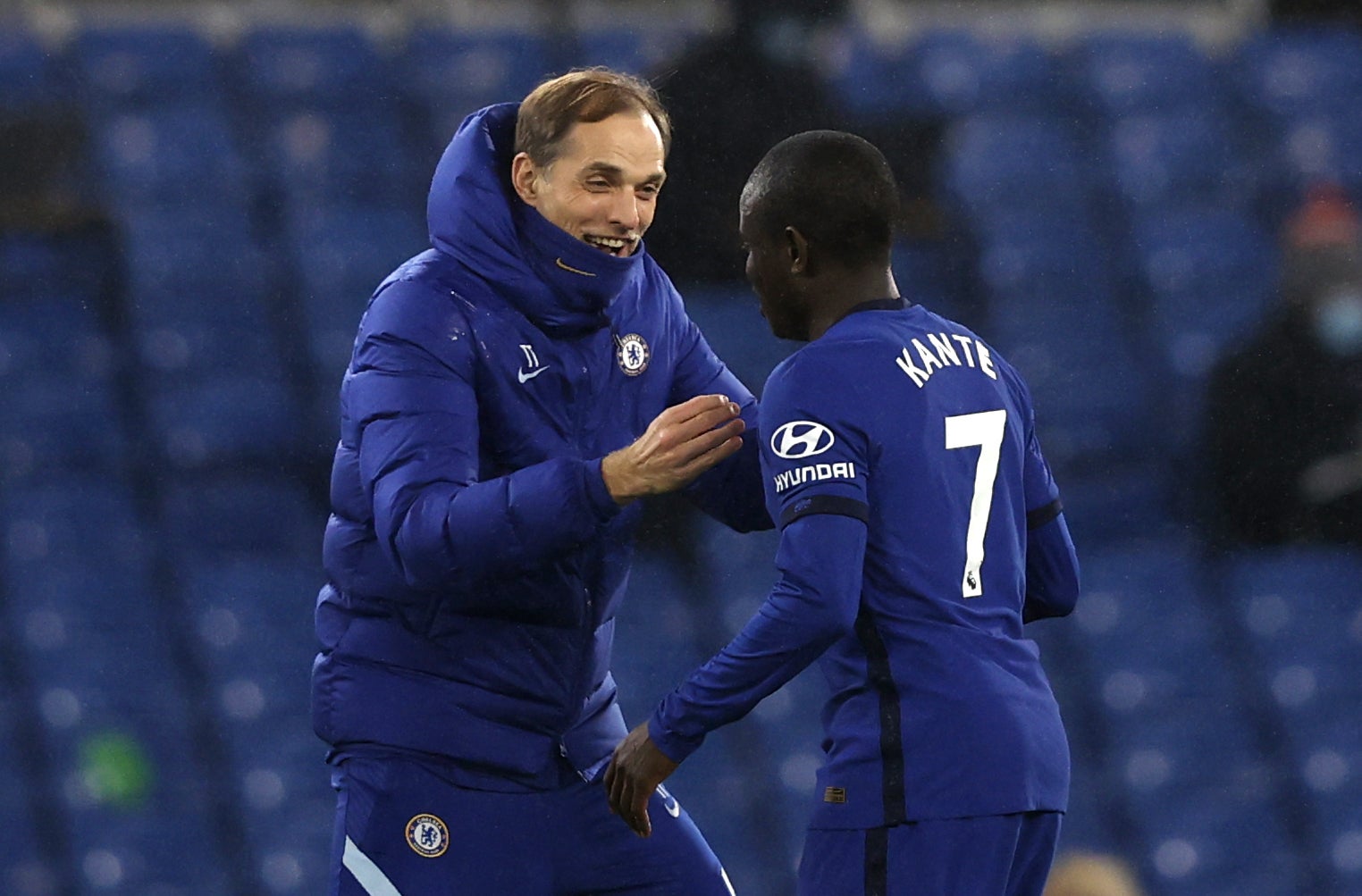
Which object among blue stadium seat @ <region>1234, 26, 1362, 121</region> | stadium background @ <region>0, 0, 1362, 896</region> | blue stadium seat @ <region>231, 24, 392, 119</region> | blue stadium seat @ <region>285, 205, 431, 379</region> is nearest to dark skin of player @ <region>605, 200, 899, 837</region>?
stadium background @ <region>0, 0, 1362, 896</region>

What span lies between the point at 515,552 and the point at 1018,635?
555 millimetres

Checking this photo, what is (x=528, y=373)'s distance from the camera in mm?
2119

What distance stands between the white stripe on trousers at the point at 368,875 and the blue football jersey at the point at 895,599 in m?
0.42

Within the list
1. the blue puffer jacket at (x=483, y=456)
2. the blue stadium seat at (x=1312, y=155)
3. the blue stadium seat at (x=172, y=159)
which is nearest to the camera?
the blue puffer jacket at (x=483, y=456)

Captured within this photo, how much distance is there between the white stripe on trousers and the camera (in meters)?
2.09

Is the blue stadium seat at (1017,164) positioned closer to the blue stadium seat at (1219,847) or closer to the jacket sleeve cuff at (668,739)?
the blue stadium seat at (1219,847)

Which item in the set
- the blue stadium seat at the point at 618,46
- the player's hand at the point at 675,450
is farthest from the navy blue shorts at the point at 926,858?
the blue stadium seat at the point at 618,46

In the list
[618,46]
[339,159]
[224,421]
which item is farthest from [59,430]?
[618,46]

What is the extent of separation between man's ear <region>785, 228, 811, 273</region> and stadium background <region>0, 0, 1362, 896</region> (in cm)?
242

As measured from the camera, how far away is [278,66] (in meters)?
5.13

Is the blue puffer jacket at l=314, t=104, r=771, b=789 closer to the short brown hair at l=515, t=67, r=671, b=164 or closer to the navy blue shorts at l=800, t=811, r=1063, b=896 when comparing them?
the short brown hair at l=515, t=67, r=671, b=164

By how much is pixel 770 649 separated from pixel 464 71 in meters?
3.65

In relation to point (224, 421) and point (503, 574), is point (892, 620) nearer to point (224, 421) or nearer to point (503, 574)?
point (503, 574)

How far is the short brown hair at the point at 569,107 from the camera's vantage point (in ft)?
6.97
